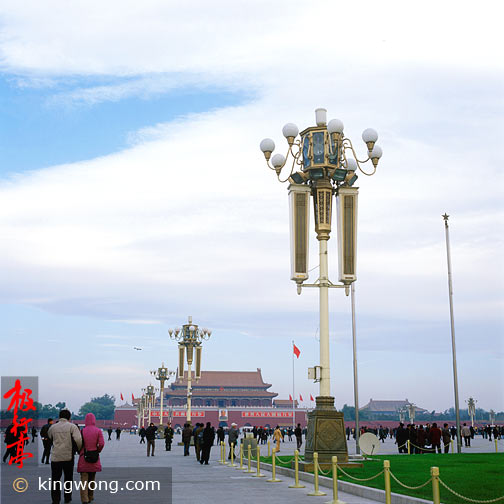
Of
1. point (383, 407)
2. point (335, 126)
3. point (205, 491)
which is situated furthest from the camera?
point (383, 407)

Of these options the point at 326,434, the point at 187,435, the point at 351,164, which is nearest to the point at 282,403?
the point at 187,435

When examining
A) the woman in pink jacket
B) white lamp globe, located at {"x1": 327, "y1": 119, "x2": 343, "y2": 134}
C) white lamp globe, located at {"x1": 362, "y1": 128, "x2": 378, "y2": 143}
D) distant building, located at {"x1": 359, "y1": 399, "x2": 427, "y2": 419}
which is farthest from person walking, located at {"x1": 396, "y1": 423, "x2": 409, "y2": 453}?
distant building, located at {"x1": 359, "y1": 399, "x2": 427, "y2": 419}

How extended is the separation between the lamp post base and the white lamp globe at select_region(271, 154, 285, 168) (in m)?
7.05

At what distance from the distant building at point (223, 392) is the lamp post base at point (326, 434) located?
370 feet

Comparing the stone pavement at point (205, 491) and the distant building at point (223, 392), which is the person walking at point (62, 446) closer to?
the stone pavement at point (205, 491)

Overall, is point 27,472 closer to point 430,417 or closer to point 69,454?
point 69,454

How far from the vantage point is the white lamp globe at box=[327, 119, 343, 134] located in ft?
62.6

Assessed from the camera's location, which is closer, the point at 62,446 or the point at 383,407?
the point at 62,446

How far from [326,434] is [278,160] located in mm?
8215

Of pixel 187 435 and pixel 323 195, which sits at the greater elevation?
pixel 323 195

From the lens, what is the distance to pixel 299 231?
1973 cm

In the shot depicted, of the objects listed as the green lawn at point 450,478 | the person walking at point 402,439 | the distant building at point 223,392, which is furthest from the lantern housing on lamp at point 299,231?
the distant building at point 223,392

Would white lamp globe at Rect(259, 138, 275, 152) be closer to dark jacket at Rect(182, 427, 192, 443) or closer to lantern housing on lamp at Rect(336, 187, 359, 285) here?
lantern housing on lamp at Rect(336, 187, 359, 285)

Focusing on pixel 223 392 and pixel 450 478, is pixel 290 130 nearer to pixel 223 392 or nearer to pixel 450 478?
pixel 450 478
